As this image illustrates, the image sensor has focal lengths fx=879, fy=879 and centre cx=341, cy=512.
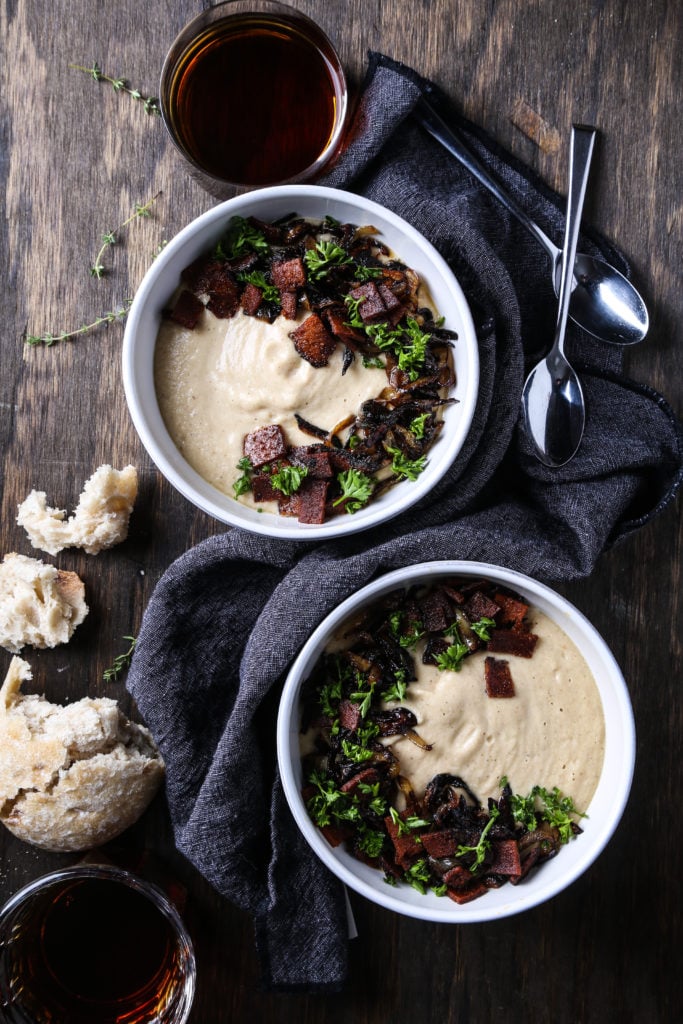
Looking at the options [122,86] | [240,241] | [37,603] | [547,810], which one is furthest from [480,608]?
[122,86]

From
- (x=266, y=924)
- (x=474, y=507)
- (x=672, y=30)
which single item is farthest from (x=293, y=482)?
(x=672, y=30)

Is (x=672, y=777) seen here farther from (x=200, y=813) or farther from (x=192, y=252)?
(x=192, y=252)

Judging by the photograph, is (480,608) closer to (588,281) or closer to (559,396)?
(559,396)

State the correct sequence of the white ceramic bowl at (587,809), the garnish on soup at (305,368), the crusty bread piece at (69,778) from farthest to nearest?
the crusty bread piece at (69,778) < the garnish on soup at (305,368) < the white ceramic bowl at (587,809)

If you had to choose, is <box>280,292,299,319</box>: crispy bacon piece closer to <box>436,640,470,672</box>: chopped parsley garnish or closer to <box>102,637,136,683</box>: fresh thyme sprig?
<box>436,640,470,672</box>: chopped parsley garnish

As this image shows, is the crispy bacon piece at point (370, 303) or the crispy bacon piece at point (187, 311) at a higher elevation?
the crispy bacon piece at point (370, 303)

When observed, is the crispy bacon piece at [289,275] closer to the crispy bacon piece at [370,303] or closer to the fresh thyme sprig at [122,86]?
the crispy bacon piece at [370,303]

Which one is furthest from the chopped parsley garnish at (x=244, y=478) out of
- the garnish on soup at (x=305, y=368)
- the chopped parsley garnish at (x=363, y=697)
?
the chopped parsley garnish at (x=363, y=697)

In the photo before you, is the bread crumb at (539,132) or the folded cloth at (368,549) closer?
the folded cloth at (368,549)

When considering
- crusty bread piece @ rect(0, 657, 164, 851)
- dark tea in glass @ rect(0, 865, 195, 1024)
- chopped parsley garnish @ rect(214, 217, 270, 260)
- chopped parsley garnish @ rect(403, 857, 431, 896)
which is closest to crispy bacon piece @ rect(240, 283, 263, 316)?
chopped parsley garnish @ rect(214, 217, 270, 260)
